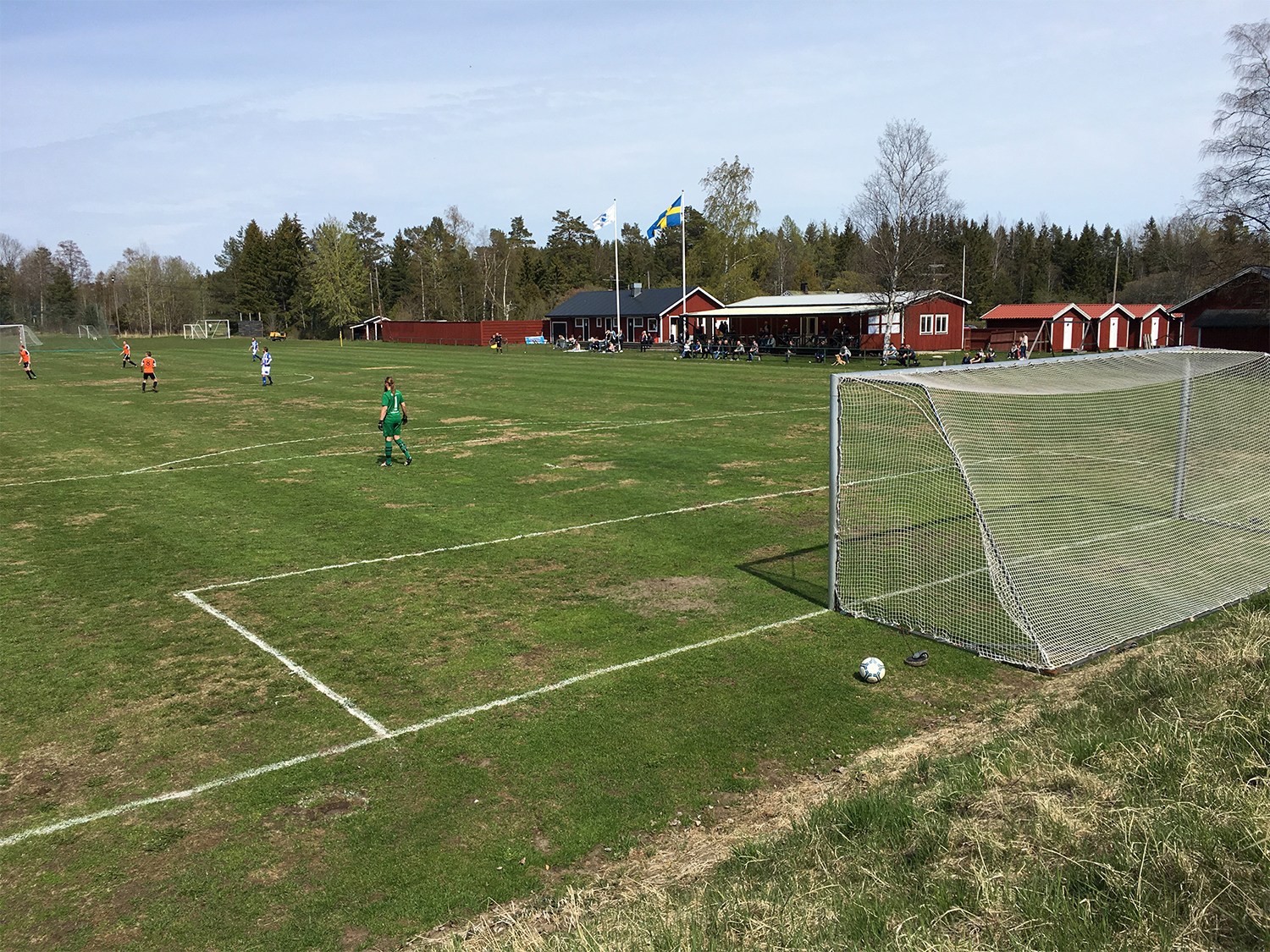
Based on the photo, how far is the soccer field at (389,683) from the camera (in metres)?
6.16

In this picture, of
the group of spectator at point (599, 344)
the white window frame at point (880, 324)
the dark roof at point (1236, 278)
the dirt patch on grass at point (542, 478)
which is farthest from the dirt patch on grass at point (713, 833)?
the group of spectator at point (599, 344)

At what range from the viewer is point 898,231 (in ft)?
175

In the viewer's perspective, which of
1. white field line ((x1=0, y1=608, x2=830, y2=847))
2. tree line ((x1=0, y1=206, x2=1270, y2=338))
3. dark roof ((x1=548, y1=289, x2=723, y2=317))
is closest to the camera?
white field line ((x1=0, y1=608, x2=830, y2=847))

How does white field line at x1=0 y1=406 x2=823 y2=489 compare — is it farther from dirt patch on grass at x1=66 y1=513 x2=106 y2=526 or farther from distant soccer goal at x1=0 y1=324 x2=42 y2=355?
distant soccer goal at x1=0 y1=324 x2=42 y2=355

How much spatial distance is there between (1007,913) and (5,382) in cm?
5120

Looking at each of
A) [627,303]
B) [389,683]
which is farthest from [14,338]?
[389,683]

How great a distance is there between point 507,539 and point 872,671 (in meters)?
7.02

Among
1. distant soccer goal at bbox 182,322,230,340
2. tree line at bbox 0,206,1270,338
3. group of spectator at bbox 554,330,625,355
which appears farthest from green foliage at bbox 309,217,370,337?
group of spectator at bbox 554,330,625,355

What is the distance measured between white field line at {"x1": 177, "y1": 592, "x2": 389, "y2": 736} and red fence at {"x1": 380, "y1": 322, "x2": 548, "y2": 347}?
7195 cm

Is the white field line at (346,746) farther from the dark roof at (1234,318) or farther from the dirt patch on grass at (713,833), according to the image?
the dark roof at (1234,318)

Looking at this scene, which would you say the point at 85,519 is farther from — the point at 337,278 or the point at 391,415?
the point at 337,278

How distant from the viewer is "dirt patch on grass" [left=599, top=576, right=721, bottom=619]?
11.0m

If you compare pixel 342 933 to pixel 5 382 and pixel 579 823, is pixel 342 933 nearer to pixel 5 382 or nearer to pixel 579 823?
pixel 579 823

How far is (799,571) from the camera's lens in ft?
40.7
